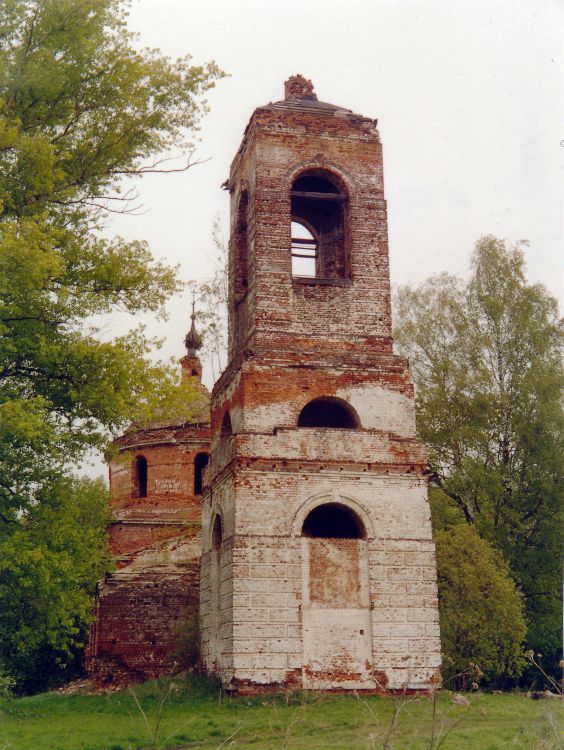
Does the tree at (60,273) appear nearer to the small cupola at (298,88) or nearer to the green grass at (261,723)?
the green grass at (261,723)

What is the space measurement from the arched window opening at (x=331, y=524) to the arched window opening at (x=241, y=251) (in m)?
4.15

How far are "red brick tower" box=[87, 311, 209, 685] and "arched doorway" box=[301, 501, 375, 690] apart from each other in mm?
3302

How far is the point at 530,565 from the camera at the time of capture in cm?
2006

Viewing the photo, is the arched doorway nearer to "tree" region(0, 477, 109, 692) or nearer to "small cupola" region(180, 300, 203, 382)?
"tree" region(0, 477, 109, 692)

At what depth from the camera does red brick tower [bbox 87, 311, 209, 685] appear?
1691 cm

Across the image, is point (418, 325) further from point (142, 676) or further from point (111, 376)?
point (111, 376)

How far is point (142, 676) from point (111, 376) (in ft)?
27.1

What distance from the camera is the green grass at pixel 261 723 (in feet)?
31.3

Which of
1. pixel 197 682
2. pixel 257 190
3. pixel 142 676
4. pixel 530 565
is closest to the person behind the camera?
pixel 197 682

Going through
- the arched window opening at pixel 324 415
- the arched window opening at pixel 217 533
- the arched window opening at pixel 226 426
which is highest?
the arched window opening at pixel 324 415

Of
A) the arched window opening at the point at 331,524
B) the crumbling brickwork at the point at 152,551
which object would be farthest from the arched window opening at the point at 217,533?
the crumbling brickwork at the point at 152,551

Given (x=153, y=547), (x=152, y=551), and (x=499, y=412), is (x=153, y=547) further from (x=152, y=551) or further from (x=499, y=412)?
(x=499, y=412)

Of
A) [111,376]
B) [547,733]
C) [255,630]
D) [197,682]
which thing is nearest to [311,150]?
[111,376]

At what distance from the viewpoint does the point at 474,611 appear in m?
16.0
